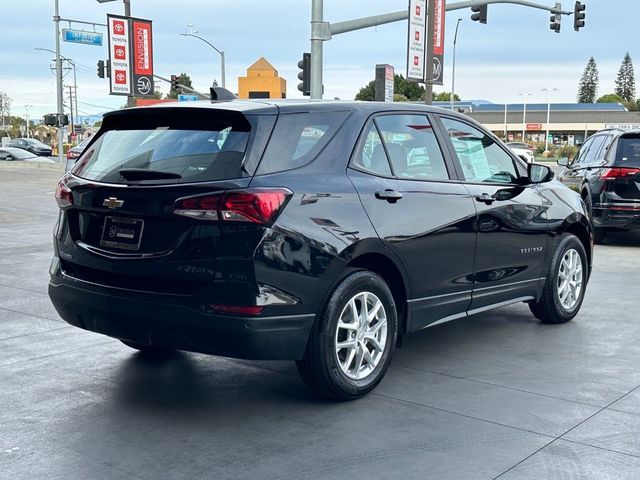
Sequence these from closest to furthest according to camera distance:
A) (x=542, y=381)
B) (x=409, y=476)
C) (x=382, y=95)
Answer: (x=409, y=476) → (x=542, y=381) → (x=382, y=95)

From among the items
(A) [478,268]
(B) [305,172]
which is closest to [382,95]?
(A) [478,268]

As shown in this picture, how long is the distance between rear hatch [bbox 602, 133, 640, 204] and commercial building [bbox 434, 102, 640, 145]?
98.8m

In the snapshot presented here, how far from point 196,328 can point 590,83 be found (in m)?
166

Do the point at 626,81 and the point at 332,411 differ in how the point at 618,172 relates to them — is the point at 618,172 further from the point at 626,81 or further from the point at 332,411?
the point at 626,81

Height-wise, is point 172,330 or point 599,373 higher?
point 172,330

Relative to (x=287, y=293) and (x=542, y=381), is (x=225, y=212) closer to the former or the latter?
(x=287, y=293)

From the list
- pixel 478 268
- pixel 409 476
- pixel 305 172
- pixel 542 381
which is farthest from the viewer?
pixel 478 268

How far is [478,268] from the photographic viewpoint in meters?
5.75

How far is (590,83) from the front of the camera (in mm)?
158500

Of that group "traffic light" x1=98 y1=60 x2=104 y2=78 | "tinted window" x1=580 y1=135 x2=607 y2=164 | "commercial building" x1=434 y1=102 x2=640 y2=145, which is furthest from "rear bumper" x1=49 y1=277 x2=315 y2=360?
"commercial building" x1=434 y1=102 x2=640 y2=145

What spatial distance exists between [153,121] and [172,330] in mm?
1295

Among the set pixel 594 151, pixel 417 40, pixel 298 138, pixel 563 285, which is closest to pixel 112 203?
pixel 298 138

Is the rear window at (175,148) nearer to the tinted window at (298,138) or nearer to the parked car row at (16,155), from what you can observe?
the tinted window at (298,138)

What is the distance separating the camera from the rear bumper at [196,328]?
13.9 ft
